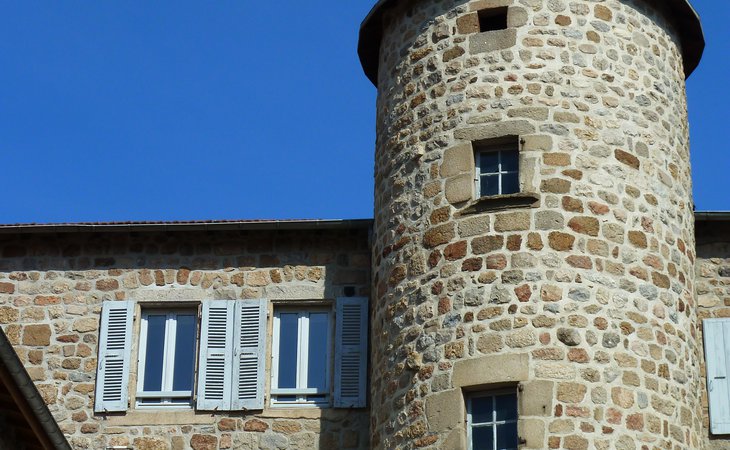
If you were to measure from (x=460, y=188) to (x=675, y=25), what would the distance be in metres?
3.43

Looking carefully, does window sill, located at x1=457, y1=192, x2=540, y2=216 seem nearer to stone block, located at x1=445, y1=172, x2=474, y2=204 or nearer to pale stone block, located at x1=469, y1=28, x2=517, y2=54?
stone block, located at x1=445, y1=172, x2=474, y2=204

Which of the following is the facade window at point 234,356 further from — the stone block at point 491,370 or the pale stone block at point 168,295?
the stone block at point 491,370

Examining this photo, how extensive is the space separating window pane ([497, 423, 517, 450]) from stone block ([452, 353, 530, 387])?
43 centimetres

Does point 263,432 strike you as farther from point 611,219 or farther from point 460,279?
point 611,219

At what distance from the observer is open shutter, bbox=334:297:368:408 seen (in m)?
17.1

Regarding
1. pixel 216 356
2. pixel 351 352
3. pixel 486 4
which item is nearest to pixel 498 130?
pixel 486 4

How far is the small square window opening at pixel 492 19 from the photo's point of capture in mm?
16719

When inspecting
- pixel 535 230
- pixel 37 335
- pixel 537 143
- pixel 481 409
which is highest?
pixel 537 143

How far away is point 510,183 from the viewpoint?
15938mm

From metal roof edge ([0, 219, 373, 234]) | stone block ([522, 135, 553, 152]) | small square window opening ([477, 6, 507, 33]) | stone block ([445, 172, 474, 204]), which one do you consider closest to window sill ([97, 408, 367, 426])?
metal roof edge ([0, 219, 373, 234])

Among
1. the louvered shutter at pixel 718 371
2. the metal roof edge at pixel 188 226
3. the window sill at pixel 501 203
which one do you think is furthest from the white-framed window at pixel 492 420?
the metal roof edge at pixel 188 226

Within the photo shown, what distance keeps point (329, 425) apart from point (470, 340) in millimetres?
2538

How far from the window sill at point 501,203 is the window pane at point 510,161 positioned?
461 millimetres

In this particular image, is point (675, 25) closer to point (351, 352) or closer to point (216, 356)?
point (351, 352)
